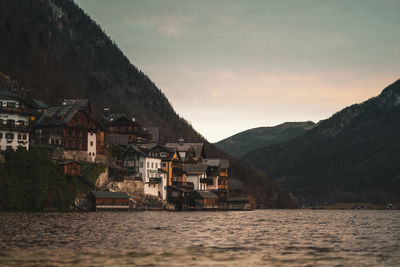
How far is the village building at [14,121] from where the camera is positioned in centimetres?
12069

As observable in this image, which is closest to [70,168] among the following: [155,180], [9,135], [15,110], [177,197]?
[9,135]

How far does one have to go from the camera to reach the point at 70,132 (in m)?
135

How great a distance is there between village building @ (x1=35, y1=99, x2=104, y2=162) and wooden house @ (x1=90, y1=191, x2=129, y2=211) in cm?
1275

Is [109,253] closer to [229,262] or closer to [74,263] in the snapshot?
[74,263]

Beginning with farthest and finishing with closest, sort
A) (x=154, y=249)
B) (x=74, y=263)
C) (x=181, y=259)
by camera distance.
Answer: (x=154, y=249) → (x=181, y=259) → (x=74, y=263)

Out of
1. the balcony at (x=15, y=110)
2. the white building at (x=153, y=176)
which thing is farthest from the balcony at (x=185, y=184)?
the balcony at (x=15, y=110)

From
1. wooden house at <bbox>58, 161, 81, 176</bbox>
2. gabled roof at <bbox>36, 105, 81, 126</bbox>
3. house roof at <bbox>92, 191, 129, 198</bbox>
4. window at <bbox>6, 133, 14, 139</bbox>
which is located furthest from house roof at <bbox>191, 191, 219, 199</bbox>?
window at <bbox>6, 133, 14, 139</bbox>

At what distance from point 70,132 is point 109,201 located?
67.9 feet

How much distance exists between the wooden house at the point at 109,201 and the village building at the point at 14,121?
19194 mm

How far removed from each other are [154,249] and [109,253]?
15.3ft

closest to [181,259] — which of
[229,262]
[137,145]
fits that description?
[229,262]

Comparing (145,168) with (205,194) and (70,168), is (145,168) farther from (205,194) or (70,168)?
(205,194)

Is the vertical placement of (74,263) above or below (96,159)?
below

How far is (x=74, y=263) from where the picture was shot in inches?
1463
